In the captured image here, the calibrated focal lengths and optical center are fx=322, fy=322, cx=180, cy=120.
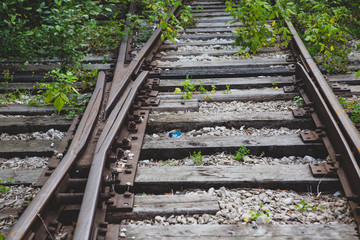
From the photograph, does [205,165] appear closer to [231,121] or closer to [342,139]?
[231,121]

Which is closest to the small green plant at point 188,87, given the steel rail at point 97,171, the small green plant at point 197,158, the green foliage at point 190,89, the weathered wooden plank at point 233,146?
the green foliage at point 190,89

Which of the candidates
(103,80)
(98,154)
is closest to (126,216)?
(98,154)

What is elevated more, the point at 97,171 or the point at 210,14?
the point at 210,14

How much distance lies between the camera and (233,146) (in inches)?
120

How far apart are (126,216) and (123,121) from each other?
1.13m

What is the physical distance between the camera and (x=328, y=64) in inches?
194

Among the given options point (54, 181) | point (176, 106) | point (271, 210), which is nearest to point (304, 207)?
point (271, 210)

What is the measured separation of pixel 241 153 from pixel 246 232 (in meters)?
0.97

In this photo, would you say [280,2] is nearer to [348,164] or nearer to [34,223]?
[348,164]

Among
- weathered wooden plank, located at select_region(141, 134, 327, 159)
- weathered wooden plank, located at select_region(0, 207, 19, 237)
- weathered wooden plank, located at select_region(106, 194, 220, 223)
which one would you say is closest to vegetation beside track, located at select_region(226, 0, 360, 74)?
weathered wooden plank, located at select_region(141, 134, 327, 159)

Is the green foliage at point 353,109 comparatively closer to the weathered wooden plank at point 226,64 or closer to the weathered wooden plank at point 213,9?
the weathered wooden plank at point 226,64

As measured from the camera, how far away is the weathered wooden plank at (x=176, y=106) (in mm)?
3881

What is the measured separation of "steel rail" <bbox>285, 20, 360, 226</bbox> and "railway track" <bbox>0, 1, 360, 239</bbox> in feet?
0.04

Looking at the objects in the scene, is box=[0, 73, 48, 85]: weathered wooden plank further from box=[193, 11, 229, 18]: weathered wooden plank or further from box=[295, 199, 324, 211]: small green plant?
box=[193, 11, 229, 18]: weathered wooden plank
